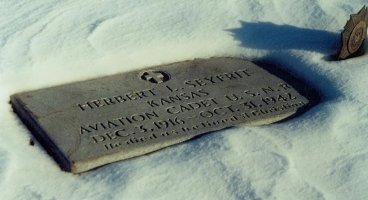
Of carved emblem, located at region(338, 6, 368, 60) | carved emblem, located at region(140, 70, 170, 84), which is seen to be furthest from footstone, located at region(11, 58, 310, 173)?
carved emblem, located at region(338, 6, 368, 60)

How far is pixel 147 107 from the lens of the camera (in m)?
2.63

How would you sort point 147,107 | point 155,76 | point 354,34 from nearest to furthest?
point 147,107 < point 155,76 < point 354,34

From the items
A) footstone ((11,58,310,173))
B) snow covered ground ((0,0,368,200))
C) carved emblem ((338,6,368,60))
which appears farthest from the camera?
carved emblem ((338,6,368,60))

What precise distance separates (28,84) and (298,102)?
2.99 feet

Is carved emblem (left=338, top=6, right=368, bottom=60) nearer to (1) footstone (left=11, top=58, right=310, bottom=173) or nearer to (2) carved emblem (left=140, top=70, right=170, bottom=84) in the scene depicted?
(1) footstone (left=11, top=58, right=310, bottom=173)

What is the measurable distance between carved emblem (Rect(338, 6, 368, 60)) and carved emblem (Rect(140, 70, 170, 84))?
659 millimetres

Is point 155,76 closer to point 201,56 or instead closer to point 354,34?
point 201,56

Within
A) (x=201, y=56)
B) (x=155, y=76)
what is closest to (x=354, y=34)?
(x=201, y=56)

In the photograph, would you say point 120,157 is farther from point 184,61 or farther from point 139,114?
point 184,61

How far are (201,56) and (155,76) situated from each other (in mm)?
272

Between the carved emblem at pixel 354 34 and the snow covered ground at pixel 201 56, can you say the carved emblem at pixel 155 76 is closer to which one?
the snow covered ground at pixel 201 56

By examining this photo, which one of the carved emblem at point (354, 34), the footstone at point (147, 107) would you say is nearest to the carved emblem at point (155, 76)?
the footstone at point (147, 107)

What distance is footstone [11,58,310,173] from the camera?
7.94 feet

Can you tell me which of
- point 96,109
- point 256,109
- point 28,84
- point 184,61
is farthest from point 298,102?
point 28,84
